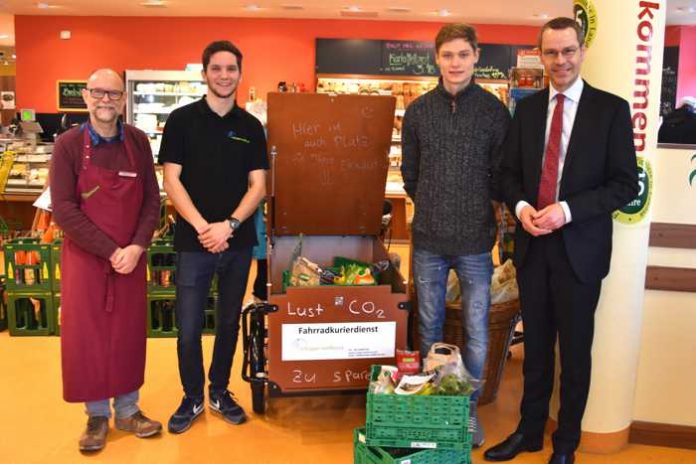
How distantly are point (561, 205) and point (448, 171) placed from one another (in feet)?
1.70

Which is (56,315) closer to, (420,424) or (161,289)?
(161,289)

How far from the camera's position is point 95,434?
3.03 metres

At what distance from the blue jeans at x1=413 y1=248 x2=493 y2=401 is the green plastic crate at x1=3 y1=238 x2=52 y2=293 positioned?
111 inches

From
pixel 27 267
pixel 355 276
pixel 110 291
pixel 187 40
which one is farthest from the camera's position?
pixel 187 40

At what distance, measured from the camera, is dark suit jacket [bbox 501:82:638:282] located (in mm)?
2510

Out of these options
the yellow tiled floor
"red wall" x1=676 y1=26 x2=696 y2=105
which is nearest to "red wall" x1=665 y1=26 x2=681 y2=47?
"red wall" x1=676 y1=26 x2=696 y2=105

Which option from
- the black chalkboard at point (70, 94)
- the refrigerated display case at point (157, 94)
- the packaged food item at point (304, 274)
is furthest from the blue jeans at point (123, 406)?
the black chalkboard at point (70, 94)

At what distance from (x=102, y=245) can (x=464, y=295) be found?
1.62 meters

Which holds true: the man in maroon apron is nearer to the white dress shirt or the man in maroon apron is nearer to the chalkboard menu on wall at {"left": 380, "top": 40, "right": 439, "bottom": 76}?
the white dress shirt

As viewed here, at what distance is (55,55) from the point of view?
439 inches

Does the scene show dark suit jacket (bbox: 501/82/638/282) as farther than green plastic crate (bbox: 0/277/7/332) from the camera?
No

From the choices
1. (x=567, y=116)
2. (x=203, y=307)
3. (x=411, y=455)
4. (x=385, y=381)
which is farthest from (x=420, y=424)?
(x=567, y=116)

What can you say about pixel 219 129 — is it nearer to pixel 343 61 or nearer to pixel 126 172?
pixel 126 172

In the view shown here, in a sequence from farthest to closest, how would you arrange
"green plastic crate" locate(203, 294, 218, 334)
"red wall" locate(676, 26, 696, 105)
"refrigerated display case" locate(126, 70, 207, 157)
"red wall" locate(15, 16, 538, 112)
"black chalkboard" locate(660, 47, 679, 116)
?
"red wall" locate(676, 26, 696, 105) < "red wall" locate(15, 16, 538, 112) < "black chalkboard" locate(660, 47, 679, 116) < "refrigerated display case" locate(126, 70, 207, 157) < "green plastic crate" locate(203, 294, 218, 334)
